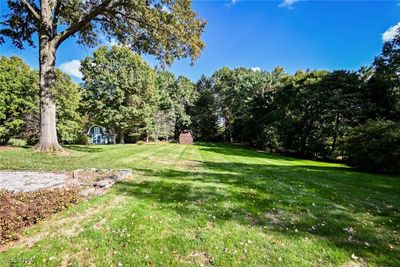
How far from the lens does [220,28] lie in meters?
15.5

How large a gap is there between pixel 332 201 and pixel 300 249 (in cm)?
321

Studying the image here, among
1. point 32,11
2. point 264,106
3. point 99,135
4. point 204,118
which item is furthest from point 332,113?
point 99,135

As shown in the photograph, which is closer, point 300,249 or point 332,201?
point 300,249

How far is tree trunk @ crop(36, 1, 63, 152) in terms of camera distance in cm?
1125

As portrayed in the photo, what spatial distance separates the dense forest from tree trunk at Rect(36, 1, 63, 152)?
1.15 metres

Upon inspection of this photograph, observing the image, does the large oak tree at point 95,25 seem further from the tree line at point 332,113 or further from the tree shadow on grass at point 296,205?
the tree line at point 332,113

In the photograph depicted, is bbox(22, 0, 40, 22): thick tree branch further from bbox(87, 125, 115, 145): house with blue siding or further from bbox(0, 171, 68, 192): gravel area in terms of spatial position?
bbox(87, 125, 115, 145): house with blue siding

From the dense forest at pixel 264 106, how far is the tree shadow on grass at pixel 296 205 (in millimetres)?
6629

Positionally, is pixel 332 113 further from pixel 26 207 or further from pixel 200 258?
pixel 26 207

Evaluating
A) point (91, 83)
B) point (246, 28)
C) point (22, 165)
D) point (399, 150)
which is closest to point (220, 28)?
point (246, 28)

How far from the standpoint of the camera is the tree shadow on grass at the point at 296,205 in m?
3.98

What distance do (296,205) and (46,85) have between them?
1233 cm

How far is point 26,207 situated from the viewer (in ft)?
13.7

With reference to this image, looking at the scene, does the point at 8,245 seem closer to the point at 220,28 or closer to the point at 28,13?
the point at 28,13
